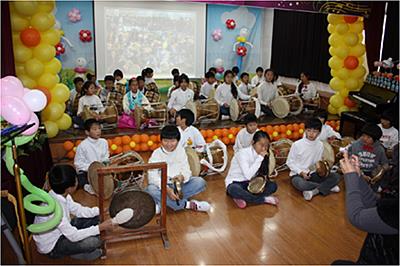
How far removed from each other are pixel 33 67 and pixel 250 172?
110 inches

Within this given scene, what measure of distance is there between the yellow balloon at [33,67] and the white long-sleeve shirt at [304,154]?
10.0ft

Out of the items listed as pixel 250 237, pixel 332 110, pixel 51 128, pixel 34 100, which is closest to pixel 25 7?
pixel 51 128

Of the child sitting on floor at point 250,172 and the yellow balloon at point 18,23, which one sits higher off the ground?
the yellow balloon at point 18,23

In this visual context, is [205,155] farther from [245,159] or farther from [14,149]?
[14,149]

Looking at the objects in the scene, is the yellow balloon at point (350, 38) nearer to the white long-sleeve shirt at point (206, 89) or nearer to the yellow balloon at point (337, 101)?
the yellow balloon at point (337, 101)

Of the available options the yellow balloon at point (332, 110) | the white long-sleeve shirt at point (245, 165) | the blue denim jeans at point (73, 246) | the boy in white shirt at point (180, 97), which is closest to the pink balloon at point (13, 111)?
the blue denim jeans at point (73, 246)

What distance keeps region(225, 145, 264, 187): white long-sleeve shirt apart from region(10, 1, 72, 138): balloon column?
2.45m

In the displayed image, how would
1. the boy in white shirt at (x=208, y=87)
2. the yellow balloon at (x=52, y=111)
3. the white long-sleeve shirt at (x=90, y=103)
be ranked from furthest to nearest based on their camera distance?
the boy in white shirt at (x=208, y=87) → the white long-sleeve shirt at (x=90, y=103) → the yellow balloon at (x=52, y=111)

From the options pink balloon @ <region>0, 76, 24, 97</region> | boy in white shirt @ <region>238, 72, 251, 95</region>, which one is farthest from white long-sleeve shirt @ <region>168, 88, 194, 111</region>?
pink balloon @ <region>0, 76, 24, 97</region>

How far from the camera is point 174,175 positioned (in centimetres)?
352

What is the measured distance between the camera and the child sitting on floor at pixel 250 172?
11.6 feet

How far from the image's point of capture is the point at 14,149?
2191 mm

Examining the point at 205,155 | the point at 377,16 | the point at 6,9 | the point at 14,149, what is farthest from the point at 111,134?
the point at 377,16

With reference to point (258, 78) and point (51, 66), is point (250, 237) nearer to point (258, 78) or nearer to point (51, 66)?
point (51, 66)
